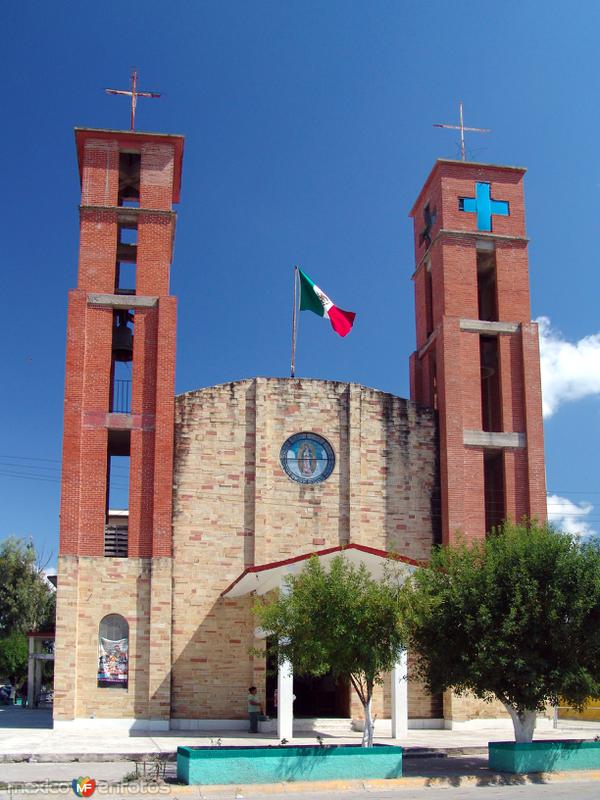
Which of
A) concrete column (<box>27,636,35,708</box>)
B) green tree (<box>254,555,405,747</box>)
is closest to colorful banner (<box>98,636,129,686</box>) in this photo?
green tree (<box>254,555,405,747</box>)

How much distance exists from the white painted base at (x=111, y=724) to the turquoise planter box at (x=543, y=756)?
10.7 meters

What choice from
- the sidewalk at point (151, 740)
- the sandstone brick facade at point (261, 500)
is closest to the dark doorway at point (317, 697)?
the sandstone brick facade at point (261, 500)

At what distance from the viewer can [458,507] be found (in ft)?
95.8

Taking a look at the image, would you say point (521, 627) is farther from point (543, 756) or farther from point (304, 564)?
point (304, 564)

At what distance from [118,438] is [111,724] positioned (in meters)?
8.48

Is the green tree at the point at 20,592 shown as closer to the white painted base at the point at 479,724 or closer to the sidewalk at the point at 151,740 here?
the sidewalk at the point at 151,740

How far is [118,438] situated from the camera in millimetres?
29344

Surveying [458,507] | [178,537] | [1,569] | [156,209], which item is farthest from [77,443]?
[1,569]

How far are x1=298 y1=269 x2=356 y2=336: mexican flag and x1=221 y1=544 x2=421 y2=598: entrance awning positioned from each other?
964 centimetres

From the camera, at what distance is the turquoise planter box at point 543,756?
59.7ft

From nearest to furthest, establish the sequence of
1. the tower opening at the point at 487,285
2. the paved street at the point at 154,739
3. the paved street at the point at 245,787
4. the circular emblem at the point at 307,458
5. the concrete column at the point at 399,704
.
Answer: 1. the paved street at the point at 245,787
2. the paved street at the point at 154,739
3. the concrete column at the point at 399,704
4. the circular emblem at the point at 307,458
5. the tower opening at the point at 487,285

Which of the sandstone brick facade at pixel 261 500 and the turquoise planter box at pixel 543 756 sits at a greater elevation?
the sandstone brick facade at pixel 261 500

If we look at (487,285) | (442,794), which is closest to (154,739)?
(442,794)

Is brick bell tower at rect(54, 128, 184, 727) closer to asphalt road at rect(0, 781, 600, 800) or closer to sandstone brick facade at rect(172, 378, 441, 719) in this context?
sandstone brick facade at rect(172, 378, 441, 719)
